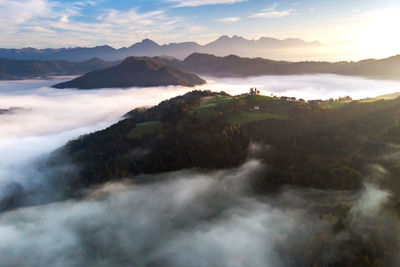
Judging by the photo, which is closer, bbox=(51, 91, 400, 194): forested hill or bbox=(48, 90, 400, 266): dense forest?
bbox=(48, 90, 400, 266): dense forest

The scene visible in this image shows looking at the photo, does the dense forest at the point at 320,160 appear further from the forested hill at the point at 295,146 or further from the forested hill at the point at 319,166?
the forested hill at the point at 295,146

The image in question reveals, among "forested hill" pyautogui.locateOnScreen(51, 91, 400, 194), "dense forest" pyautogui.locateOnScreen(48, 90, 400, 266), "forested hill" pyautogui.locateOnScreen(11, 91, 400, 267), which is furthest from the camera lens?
"forested hill" pyautogui.locateOnScreen(51, 91, 400, 194)

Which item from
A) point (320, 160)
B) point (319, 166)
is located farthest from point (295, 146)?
point (319, 166)

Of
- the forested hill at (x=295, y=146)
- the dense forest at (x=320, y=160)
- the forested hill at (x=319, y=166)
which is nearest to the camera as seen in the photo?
the dense forest at (x=320, y=160)

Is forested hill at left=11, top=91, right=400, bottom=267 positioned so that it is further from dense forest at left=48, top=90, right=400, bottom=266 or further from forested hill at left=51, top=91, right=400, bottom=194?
forested hill at left=51, top=91, right=400, bottom=194

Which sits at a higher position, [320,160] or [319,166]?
[320,160]

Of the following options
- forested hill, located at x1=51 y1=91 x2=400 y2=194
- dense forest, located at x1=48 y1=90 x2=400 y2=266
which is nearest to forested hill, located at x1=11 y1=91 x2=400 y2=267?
dense forest, located at x1=48 y1=90 x2=400 y2=266

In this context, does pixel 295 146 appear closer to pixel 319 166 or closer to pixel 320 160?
pixel 320 160

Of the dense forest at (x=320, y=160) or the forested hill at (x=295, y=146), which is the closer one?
the dense forest at (x=320, y=160)

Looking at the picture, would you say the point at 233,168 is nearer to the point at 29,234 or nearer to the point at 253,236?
the point at 253,236

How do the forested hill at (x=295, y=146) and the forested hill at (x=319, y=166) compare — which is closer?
the forested hill at (x=319, y=166)

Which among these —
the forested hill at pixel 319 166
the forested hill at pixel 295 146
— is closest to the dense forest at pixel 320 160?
the forested hill at pixel 319 166

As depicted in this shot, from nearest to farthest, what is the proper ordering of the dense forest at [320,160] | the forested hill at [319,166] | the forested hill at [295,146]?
the dense forest at [320,160]
the forested hill at [319,166]
the forested hill at [295,146]
